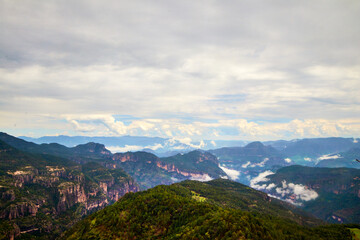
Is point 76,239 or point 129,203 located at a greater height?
point 129,203

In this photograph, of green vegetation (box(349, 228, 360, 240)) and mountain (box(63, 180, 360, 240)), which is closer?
mountain (box(63, 180, 360, 240))

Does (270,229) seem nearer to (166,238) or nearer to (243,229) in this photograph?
(243,229)

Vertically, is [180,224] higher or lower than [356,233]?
higher

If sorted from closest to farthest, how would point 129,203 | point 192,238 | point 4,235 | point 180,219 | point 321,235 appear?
point 192,238 < point 180,219 < point 321,235 < point 129,203 < point 4,235

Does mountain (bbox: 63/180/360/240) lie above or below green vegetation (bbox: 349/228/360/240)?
above

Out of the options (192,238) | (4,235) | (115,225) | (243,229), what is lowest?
(4,235)

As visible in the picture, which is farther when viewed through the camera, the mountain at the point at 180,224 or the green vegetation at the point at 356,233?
the green vegetation at the point at 356,233

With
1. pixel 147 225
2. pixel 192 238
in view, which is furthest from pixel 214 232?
pixel 147 225

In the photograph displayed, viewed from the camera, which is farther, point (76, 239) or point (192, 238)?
point (76, 239)

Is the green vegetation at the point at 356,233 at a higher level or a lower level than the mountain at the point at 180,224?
lower

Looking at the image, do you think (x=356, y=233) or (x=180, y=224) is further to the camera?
(x=356, y=233)

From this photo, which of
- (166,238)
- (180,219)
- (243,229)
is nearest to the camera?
(243,229)
